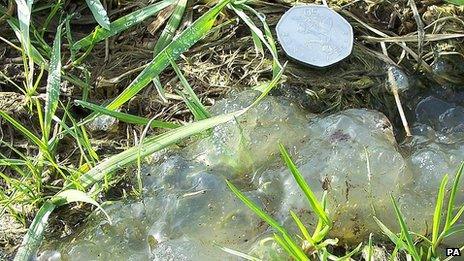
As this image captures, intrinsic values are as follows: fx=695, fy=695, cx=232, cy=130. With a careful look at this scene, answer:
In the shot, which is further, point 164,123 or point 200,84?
point 200,84

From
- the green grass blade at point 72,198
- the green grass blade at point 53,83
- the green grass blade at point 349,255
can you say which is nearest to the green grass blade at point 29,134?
the green grass blade at point 53,83

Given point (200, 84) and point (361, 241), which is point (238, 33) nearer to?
point (200, 84)

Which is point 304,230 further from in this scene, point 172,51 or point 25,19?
point 25,19

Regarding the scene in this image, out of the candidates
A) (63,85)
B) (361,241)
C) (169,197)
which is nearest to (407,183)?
(361,241)

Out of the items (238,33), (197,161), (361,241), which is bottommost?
(361,241)

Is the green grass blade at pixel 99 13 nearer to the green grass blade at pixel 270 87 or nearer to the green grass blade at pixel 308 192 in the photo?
the green grass blade at pixel 270 87

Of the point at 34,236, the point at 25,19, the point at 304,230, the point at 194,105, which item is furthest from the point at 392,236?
the point at 25,19

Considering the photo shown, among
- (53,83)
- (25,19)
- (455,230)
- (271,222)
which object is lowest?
(455,230)
